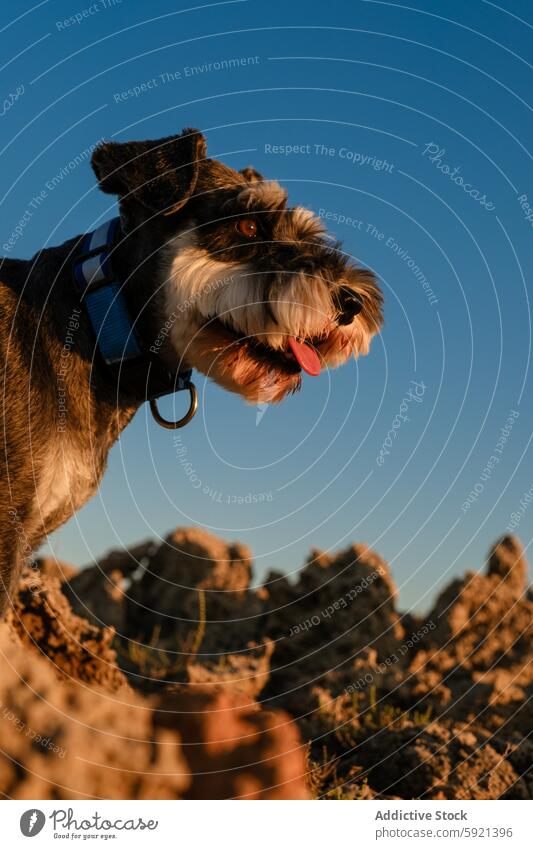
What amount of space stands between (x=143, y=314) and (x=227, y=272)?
74 cm

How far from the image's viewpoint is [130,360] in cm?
617

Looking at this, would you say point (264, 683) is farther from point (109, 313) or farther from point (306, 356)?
point (109, 313)

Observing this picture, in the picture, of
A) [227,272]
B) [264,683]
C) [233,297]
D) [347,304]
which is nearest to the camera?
[233,297]

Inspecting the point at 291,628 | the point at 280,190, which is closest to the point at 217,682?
the point at 291,628

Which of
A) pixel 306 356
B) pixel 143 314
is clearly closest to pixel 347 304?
pixel 306 356

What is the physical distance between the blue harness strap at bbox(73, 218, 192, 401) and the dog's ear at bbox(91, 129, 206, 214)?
0.34 metres

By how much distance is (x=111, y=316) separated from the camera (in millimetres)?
6062

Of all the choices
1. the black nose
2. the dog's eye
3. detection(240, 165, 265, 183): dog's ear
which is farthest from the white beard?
detection(240, 165, 265, 183): dog's ear

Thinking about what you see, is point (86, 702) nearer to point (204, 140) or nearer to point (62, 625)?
point (62, 625)

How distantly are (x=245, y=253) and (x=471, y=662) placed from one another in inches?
265

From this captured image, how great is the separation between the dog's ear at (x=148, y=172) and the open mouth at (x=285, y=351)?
3.36 ft

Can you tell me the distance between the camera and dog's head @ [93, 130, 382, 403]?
6.21 metres

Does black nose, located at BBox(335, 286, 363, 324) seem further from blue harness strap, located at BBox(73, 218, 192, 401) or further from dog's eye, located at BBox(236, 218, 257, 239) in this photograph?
blue harness strap, located at BBox(73, 218, 192, 401)

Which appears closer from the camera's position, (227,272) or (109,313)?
(109,313)
